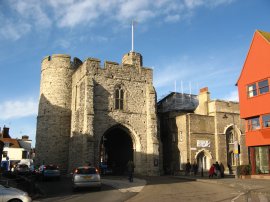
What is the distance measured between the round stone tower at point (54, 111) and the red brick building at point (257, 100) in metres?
19.1

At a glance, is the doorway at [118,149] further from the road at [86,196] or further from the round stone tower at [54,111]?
the road at [86,196]

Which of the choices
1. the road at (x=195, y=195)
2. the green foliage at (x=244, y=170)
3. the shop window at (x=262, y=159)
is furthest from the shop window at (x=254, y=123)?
the road at (x=195, y=195)

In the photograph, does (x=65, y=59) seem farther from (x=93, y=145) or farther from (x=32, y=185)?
(x=32, y=185)

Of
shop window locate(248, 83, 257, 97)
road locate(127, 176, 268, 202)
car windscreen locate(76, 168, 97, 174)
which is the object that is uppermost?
shop window locate(248, 83, 257, 97)

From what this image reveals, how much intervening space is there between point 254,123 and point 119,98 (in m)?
13.1

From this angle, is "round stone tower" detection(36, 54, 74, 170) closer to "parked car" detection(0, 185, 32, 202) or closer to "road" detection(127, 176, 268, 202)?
"road" detection(127, 176, 268, 202)

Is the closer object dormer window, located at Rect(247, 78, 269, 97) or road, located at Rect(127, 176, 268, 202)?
road, located at Rect(127, 176, 268, 202)

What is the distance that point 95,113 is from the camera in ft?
96.6

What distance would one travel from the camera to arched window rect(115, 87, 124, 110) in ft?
102

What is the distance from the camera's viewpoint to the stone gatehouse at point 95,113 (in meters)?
29.3

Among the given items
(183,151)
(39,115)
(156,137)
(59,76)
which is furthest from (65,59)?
(183,151)

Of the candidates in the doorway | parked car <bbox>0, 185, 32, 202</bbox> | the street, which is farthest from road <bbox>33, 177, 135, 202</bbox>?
the doorway

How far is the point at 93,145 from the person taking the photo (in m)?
27.9

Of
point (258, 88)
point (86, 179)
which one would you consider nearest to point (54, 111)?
point (86, 179)
